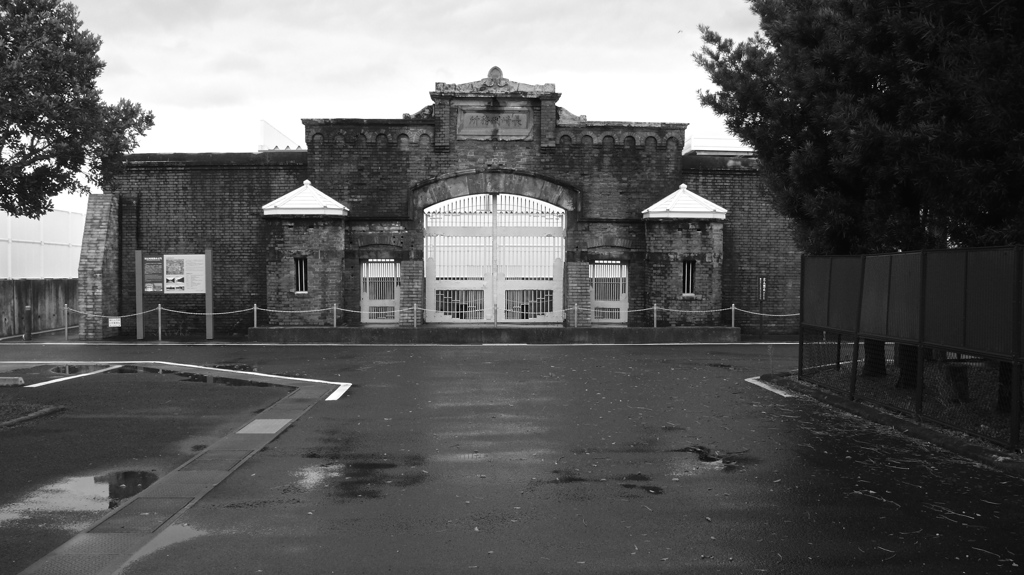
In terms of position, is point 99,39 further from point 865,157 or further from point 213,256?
point 213,256

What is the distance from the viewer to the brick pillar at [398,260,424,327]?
2469 cm

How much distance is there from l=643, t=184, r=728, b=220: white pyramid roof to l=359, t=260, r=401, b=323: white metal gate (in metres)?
7.16

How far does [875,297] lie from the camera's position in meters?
12.3

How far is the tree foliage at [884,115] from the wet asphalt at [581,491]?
308 cm

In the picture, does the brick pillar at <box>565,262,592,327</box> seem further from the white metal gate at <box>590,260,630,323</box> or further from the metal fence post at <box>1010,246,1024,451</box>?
the metal fence post at <box>1010,246,1024,451</box>

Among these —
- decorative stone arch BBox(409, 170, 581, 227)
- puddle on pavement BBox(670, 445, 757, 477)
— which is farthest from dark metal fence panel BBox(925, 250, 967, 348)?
decorative stone arch BBox(409, 170, 581, 227)

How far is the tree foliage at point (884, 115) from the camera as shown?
10047mm

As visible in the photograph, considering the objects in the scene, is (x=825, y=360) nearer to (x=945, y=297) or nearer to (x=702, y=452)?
(x=945, y=297)

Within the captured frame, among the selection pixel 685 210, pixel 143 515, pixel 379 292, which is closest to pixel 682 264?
pixel 685 210

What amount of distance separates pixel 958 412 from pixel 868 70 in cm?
469

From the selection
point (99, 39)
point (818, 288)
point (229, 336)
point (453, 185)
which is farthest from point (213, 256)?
point (818, 288)

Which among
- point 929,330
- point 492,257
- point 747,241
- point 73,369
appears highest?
point 747,241

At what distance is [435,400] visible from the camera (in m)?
13.2

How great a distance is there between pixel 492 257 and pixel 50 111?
14.1 metres
